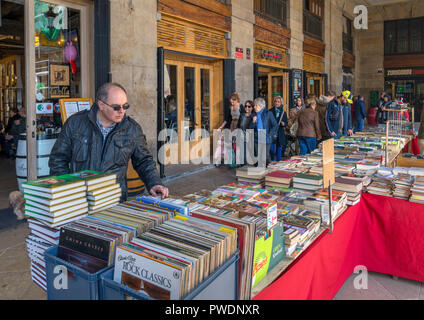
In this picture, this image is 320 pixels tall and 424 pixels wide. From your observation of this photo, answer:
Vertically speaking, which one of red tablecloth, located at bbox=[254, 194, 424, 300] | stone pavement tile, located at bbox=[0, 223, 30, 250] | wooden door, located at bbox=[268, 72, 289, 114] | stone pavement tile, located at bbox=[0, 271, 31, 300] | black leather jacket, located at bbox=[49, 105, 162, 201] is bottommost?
stone pavement tile, located at bbox=[0, 271, 31, 300]

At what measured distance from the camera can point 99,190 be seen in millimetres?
1858

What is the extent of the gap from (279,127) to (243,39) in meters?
Result: 2.64

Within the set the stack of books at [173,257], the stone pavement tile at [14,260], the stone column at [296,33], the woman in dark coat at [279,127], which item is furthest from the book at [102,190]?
the stone column at [296,33]

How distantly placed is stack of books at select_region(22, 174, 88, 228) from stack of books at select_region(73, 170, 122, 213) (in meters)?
0.03

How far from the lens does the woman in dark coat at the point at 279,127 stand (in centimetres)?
848

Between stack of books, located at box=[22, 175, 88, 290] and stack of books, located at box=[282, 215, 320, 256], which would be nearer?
stack of books, located at box=[22, 175, 88, 290]

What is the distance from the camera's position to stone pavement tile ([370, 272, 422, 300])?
10.1 ft

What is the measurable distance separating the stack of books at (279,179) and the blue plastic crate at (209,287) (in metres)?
2.06

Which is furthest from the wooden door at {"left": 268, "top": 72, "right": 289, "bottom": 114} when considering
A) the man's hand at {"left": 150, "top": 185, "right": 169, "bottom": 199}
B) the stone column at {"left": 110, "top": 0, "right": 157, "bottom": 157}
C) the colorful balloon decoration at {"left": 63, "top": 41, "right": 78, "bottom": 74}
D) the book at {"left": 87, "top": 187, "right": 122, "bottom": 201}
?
the book at {"left": 87, "top": 187, "right": 122, "bottom": 201}

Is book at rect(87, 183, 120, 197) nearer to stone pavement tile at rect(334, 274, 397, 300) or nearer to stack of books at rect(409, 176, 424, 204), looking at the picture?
stone pavement tile at rect(334, 274, 397, 300)

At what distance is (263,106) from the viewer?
23.7 feet

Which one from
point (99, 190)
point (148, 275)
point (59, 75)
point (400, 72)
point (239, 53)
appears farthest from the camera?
point (400, 72)

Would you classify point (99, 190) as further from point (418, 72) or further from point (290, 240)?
point (418, 72)

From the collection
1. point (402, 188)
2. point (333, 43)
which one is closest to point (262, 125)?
point (402, 188)
